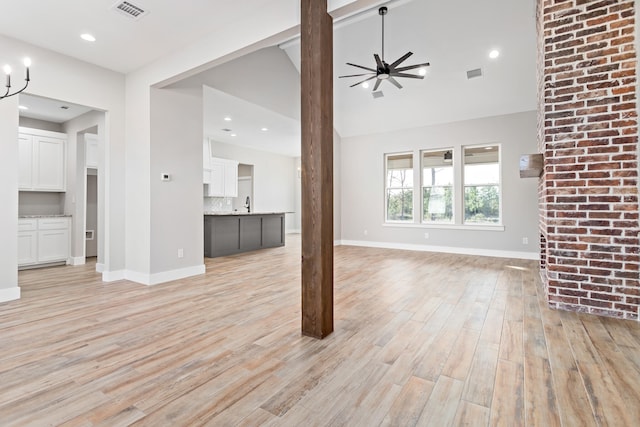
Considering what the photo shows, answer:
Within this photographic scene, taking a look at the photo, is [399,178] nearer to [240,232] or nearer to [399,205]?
[399,205]

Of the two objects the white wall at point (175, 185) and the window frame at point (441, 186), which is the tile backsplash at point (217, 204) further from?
the window frame at point (441, 186)

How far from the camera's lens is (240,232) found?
6809 mm

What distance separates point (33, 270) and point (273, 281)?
13.6 feet

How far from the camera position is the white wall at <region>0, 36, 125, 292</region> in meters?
3.44

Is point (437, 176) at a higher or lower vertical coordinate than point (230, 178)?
lower

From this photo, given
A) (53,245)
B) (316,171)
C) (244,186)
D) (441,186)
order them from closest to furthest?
(316,171)
(53,245)
(441,186)
(244,186)

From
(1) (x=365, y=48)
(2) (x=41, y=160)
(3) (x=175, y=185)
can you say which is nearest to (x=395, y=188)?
(1) (x=365, y=48)

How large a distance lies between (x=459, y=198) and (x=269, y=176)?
6.29m

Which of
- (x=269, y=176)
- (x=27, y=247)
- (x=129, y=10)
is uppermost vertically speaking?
(x=129, y=10)

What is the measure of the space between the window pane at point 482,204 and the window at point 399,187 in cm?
125

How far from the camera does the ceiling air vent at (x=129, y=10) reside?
2.94m

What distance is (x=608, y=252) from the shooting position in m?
2.74

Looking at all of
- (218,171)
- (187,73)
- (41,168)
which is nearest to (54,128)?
(41,168)

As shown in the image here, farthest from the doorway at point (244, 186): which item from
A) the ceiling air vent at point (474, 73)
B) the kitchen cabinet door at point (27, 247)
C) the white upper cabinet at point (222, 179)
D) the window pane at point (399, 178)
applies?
the ceiling air vent at point (474, 73)
